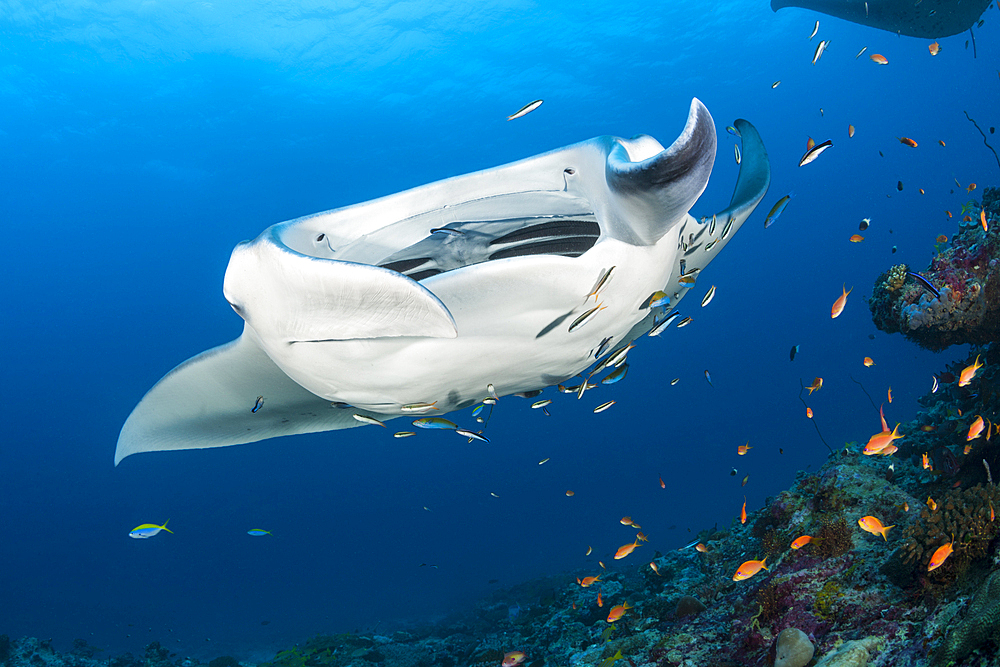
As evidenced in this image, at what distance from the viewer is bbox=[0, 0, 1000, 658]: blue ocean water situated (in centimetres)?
2159

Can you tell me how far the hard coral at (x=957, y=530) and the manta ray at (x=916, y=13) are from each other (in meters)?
8.50

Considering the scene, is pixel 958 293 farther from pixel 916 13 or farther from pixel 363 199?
pixel 363 199

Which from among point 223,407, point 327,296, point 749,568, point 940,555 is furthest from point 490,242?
point 749,568

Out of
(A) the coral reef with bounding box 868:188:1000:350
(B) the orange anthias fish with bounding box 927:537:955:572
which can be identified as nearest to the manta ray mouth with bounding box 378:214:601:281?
(B) the orange anthias fish with bounding box 927:537:955:572

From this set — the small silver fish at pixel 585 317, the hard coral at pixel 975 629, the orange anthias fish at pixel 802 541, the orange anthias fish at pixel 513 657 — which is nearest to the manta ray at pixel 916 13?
the orange anthias fish at pixel 802 541

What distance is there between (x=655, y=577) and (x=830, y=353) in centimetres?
7022

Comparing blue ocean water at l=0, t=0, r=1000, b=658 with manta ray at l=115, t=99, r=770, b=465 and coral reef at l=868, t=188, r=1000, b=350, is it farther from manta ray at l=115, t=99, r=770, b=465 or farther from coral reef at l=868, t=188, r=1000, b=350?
manta ray at l=115, t=99, r=770, b=465

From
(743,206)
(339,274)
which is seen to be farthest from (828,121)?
(339,274)

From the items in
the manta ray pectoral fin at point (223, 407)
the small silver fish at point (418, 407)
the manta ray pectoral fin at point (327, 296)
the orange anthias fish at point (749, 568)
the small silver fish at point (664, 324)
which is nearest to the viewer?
the manta ray pectoral fin at point (327, 296)

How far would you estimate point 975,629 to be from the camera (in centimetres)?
173

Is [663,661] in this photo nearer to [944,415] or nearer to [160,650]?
[944,415]

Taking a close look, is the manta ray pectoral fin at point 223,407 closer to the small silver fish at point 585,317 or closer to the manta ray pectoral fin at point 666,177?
the small silver fish at point 585,317

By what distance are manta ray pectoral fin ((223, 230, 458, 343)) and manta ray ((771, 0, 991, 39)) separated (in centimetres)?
1038

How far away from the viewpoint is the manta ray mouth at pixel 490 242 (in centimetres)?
208
